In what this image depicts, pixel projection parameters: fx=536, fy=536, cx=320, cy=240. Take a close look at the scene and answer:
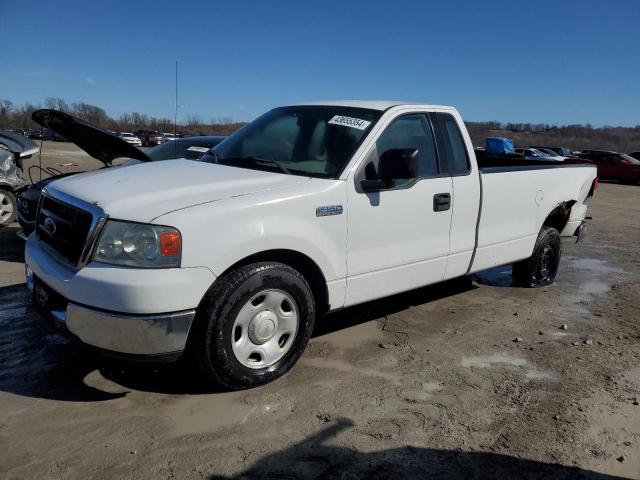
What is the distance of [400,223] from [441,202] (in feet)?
1.69

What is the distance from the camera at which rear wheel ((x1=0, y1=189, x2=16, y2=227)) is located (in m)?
8.26

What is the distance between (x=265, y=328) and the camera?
3430 mm

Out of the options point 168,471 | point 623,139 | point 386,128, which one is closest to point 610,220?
point 386,128

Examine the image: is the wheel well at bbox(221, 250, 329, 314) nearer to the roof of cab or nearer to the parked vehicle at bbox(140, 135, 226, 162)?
the roof of cab

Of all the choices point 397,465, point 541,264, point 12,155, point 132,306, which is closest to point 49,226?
point 132,306

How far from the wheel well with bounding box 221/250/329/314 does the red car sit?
28411mm

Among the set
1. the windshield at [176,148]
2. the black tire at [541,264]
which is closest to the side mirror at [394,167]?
the black tire at [541,264]

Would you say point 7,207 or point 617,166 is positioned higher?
point 617,166

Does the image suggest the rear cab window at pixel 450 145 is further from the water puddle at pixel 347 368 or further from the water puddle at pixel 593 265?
the water puddle at pixel 593 265

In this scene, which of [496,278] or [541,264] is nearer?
[541,264]

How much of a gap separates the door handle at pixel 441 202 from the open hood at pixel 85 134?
314cm

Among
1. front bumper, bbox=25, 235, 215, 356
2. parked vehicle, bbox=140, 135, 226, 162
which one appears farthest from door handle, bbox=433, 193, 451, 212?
parked vehicle, bbox=140, 135, 226, 162

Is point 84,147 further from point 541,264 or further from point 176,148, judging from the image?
point 541,264

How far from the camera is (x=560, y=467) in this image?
2.80 meters
